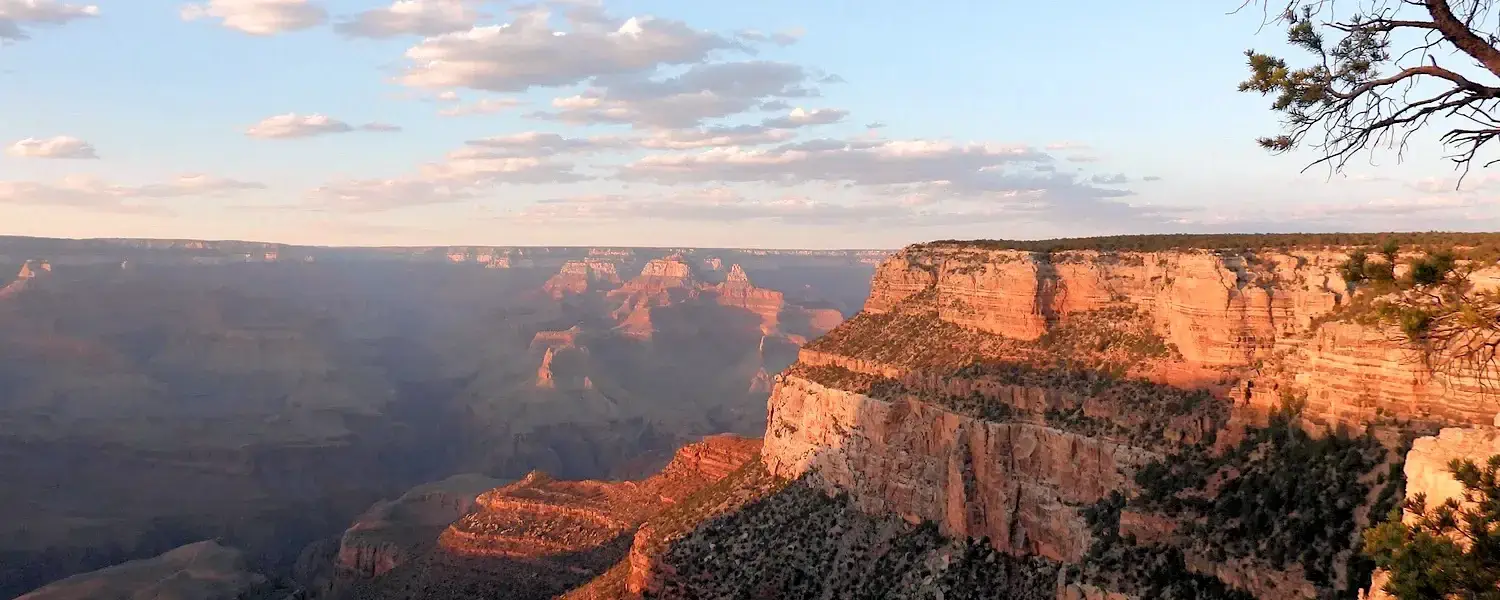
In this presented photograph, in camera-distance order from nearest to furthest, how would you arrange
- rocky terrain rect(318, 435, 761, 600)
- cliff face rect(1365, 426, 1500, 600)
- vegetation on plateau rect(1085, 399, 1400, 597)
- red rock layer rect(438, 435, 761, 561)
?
1. cliff face rect(1365, 426, 1500, 600)
2. vegetation on plateau rect(1085, 399, 1400, 597)
3. rocky terrain rect(318, 435, 761, 600)
4. red rock layer rect(438, 435, 761, 561)

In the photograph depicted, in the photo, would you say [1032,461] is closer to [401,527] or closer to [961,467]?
[961,467]

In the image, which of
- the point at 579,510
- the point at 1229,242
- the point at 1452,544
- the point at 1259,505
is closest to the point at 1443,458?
the point at 1452,544

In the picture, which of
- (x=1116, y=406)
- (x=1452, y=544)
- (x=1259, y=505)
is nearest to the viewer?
(x=1452, y=544)

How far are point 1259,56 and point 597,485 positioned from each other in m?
71.9

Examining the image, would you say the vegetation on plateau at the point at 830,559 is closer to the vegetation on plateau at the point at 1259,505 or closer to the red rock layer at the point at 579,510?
the vegetation on plateau at the point at 1259,505

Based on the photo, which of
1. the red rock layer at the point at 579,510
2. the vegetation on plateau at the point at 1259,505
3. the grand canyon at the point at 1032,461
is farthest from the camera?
the red rock layer at the point at 579,510

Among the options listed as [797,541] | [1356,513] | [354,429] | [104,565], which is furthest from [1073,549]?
[354,429]

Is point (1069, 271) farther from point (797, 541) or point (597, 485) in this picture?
point (597, 485)

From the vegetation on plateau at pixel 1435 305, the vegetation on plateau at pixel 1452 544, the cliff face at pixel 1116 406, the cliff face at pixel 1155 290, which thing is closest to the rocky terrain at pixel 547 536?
the cliff face at pixel 1116 406

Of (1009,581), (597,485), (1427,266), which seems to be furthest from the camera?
(597,485)

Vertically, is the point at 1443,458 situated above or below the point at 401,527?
above

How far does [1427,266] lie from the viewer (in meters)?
13.4

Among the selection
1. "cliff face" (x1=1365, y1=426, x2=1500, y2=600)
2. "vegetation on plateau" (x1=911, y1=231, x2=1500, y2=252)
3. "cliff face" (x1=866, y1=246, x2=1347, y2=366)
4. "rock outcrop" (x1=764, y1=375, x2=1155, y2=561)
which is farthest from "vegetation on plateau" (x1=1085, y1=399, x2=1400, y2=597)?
"cliff face" (x1=1365, y1=426, x2=1500, y2=600)

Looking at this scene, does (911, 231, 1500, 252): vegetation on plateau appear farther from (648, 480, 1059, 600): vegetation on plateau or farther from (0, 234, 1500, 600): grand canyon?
(648, 480, 1059, 600): vegetation on plateau
